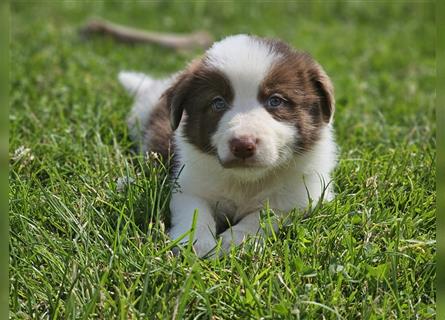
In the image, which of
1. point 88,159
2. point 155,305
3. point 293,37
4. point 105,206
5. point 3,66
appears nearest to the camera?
point 3,66

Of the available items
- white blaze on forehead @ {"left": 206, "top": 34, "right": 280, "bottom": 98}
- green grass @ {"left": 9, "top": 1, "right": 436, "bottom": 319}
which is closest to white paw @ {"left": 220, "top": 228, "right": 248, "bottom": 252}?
green grass @ {"left": 9, "top": 1, "right": 436, "bottom": 319}

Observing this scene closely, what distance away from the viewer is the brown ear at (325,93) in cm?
404

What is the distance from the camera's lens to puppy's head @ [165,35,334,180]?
3596mm

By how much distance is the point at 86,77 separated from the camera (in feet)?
22.4

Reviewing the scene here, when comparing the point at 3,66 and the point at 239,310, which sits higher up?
the point at 3,66

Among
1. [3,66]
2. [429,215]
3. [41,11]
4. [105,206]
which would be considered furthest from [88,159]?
[41,11]

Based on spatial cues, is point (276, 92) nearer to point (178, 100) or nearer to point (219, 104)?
point (219, 104)

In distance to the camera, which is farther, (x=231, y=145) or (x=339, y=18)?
(x=339, y=18)

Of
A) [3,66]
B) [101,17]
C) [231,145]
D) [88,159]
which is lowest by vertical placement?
[101,17]

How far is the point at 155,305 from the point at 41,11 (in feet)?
27.4

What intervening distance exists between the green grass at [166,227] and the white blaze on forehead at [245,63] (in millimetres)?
662

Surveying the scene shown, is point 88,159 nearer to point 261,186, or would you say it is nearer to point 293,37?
point 261,186

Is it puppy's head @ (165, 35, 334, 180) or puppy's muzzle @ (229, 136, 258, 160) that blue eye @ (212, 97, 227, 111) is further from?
puppy's muzzle @ (229, 136, 258, 160)

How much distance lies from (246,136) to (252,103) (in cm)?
30
